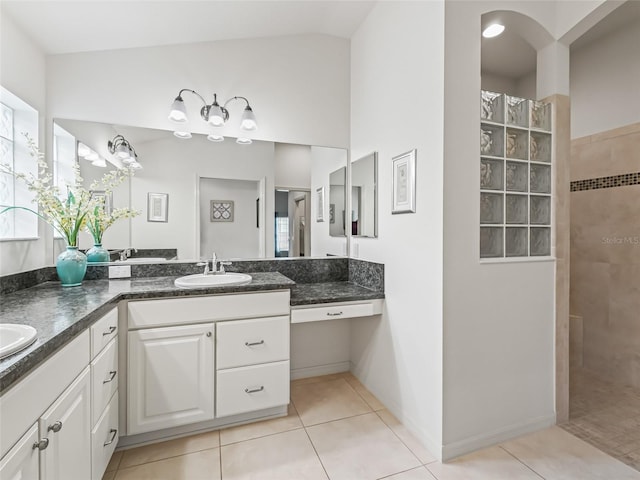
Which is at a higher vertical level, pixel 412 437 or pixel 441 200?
pixel 441 200

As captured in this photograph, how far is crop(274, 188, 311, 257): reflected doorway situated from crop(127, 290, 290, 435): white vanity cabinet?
674 millimetres

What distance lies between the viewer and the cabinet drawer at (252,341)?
1.87 metres

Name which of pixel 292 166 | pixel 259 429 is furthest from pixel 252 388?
pixel 292 166

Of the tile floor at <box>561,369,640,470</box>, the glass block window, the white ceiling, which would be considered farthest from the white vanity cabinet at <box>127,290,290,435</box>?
the tile floor at <box>561,369,640,470</box>

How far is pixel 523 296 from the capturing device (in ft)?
6.15

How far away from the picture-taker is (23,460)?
0.83m

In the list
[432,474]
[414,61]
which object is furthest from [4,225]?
[432,474]

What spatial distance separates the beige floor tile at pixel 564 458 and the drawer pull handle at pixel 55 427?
209 cm

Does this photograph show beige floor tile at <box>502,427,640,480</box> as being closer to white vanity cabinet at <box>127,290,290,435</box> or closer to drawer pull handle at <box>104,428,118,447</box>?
white vanity cabinet at <box>127,290,290,435</box>

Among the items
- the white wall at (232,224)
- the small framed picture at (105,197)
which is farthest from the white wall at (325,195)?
the small framed picture at (105,197)

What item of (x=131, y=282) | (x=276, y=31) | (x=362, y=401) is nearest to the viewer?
(x=131, y=282)

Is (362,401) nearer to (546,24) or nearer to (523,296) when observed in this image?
(523,296)

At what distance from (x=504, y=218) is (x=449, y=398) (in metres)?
1.05

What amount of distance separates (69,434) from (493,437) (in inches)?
79.8
